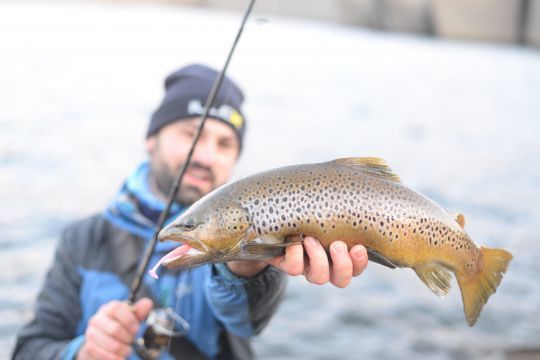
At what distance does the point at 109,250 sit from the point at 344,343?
4258 millimetres

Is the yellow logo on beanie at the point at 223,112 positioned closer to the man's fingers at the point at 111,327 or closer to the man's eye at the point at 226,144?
the man's eye at the point at 226,144

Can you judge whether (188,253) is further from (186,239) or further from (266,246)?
(266,246)

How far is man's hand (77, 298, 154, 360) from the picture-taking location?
268 cm

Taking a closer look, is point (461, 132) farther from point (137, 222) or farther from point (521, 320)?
point (137, 222)

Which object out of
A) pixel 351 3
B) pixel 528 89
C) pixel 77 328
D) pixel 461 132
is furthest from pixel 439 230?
pixel 351 3

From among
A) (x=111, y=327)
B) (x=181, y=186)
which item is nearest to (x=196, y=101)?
(x=181, y=186)

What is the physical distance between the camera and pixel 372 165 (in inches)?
75.9

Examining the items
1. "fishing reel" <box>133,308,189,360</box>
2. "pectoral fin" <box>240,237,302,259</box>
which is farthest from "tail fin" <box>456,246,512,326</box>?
"fishing reel" <box>133,308,189,360</box>

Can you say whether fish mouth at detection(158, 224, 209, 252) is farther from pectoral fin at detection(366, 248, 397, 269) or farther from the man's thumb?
the man's thumb

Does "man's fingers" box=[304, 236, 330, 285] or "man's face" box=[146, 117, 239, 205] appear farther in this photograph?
"man's face" box=[146, 117, 239, 205]

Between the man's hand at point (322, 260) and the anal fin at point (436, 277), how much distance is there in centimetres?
19

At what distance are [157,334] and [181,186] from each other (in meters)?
0.77

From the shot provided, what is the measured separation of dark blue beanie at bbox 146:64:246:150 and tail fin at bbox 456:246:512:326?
1819 mm

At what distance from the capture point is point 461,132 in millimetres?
18844
